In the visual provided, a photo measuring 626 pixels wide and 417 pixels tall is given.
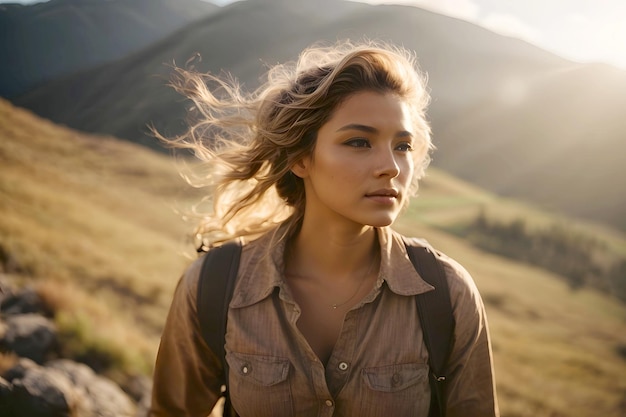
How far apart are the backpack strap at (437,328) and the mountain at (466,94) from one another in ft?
69.5

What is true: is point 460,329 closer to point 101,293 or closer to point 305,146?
point 305,146

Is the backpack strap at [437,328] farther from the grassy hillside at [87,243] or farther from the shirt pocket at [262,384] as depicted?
the grassy hillside at [87,243]

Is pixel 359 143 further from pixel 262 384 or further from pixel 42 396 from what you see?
pixel 42 396

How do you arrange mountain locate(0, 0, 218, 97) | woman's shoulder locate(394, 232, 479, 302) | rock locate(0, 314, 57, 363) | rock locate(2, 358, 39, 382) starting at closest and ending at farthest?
woman's shoulder locate(394, 232, 479, 302) → rock locate(2, 358, 39, 382) → rock locate(0, 314, 57, 363) → mountain locate(0, 0, 218, 97)

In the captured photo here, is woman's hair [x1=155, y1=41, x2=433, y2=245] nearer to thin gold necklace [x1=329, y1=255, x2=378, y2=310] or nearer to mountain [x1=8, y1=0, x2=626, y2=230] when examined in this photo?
thin gold necklace [x1=329, y1=255, x2=378, y2=310]

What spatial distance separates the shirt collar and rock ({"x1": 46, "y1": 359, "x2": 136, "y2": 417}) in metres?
1.86

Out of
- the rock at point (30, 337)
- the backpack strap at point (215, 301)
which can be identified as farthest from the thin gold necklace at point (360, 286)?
the rock at point (30, 337)

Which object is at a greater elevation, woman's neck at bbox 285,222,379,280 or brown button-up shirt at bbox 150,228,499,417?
woman's neck at bbox 285,222,379,280

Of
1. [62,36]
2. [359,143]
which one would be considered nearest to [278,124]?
[359,143]

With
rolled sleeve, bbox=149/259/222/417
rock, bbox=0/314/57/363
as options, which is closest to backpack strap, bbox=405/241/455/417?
rolled sleeve, bbox=149/259/222/417

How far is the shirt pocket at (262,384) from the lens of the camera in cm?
234

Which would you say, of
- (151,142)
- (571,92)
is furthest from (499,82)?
(151,142)

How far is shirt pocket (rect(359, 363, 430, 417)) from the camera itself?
2.29 metres

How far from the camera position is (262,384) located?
2346mm
